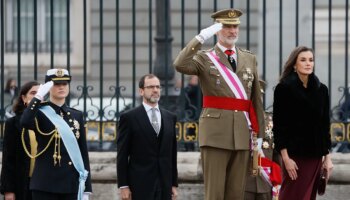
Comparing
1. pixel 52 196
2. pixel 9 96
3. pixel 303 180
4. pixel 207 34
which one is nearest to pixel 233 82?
pixel 207 34

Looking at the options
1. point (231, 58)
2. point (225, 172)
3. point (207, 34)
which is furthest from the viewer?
point (231, 58)

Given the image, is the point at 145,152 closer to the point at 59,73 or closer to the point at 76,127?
the point at 76,127

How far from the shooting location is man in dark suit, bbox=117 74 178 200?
1165 centimetres

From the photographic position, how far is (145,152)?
11680 mm

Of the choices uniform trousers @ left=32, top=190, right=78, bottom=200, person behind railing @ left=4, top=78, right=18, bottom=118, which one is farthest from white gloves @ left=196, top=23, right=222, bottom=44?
person behind railing @ left=4, top=78, right=18, bottom=118

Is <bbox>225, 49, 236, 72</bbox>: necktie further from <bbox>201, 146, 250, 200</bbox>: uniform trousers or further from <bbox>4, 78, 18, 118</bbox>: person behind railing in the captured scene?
<bbox>4, 78, 18, 118</bbox>: person behind railing

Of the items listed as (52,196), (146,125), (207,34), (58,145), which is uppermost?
(207,34)

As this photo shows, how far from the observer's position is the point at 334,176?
43.6 ft

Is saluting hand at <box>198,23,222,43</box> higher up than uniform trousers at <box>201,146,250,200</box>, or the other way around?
saluting hand at <box>198,23,222,43</box>

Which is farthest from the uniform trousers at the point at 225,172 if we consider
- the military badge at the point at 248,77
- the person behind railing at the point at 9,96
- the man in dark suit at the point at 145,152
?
the person behind railing at the point at 9,96

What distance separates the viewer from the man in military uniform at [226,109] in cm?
1093

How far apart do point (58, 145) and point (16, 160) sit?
0.84 m

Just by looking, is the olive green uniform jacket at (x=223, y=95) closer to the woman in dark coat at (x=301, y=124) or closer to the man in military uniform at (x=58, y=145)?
the woman in dark coat at (x=301, y=124)

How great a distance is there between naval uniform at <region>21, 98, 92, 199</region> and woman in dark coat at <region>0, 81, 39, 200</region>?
552 millimetres
